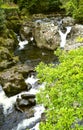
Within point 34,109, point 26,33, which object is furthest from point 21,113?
point 26,33

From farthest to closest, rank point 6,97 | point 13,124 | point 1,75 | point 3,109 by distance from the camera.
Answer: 1. point 1,75
2. point 6,97
3. point 3,109
4. point 13,124

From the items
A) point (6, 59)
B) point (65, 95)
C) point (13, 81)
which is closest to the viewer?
point (65, 95)

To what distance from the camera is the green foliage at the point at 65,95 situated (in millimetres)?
12016

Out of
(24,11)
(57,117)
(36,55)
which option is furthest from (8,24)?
(57,117)

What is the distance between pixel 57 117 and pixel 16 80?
1493 cm

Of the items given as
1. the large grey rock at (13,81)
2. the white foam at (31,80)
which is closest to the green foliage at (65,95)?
the large grey rock at (13,81)

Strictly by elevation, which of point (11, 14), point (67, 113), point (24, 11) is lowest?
point (24, 11)

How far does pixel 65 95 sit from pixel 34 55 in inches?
975

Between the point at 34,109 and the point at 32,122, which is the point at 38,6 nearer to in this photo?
the point at 34,109

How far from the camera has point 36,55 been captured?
37.6 meters

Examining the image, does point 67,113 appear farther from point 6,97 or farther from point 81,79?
point 6,97

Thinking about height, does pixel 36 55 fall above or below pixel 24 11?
above

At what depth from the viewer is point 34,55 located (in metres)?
37.7

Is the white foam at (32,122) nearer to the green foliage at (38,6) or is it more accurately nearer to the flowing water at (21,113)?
the flowing water at (21,113)
